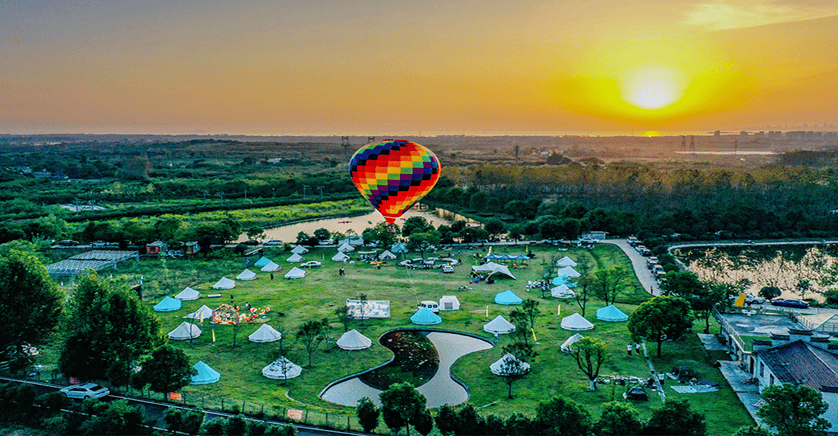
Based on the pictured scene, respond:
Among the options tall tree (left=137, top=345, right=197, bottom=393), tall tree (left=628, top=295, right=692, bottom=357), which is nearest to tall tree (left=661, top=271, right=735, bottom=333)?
tall tree (left=628, top=295, right=692, bottom=357)

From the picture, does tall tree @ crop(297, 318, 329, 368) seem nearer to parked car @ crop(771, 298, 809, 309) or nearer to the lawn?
the lawn

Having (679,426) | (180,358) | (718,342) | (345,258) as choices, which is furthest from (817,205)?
(180,358)

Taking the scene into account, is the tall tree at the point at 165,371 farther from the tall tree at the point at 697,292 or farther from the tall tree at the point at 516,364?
the tall tree at the point at 697,292

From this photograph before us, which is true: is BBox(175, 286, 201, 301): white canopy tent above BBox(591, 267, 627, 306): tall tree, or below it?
below

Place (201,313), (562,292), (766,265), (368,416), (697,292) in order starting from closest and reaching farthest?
(368,416)
(697,292)
(201,313)
(562,292)
(766,265)

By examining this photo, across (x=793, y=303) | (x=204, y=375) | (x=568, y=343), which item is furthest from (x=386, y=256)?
(x=793, y=303)

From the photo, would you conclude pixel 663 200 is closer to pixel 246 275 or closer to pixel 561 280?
pixel 561 280

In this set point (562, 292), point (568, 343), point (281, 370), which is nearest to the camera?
point (281, 370)

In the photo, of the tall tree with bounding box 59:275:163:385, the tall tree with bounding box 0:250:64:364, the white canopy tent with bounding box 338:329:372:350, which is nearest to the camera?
the tall tree with bounding box 59:275:163:385
